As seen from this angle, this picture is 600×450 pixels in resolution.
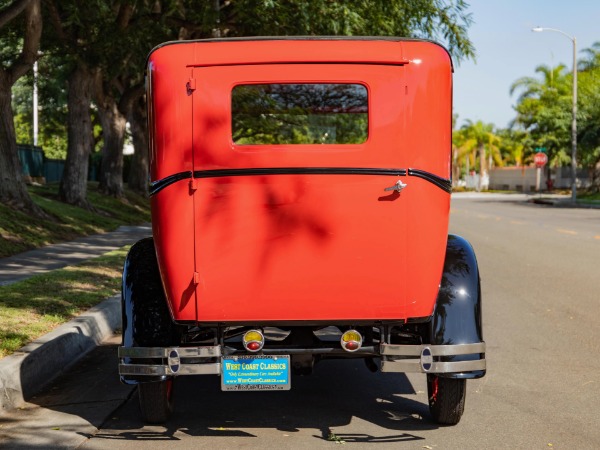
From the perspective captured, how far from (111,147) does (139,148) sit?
4078mm

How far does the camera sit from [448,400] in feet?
17.1

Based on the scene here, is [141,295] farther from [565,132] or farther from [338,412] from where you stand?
[565,132]

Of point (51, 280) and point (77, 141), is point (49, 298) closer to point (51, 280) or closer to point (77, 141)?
point (51, 280)

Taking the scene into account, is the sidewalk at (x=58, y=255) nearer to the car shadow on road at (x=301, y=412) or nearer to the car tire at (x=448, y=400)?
the car shadow on road at (x=301, y=412)

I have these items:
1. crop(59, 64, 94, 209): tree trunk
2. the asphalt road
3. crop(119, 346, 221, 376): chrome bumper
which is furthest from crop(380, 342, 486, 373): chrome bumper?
crop(59, 64, 94, 209): tree trunk

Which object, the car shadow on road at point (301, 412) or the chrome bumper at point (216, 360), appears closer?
the chrome bumper at point (216, 360)

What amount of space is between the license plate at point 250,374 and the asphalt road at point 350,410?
340 millimetres

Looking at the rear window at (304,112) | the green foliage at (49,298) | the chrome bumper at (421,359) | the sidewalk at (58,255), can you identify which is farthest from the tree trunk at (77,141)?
the chrome bumper at (421,359)

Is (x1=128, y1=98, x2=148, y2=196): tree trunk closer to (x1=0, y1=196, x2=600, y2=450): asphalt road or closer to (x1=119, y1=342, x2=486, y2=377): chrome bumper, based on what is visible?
(x1=0, y1=196, x2=600, y2=450): asphalt road

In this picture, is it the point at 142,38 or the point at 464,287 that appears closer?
the point at 464,287

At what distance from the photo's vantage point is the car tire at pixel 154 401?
5.24 m

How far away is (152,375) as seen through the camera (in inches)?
196

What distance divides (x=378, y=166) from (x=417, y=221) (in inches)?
14.5

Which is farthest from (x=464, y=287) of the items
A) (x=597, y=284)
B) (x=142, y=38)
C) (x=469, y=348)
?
(x=142, y=38)
